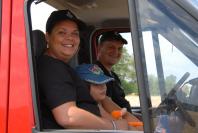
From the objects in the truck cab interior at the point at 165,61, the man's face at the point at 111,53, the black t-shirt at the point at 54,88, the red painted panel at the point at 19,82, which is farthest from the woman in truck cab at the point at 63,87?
the man's face at the point at 111,53

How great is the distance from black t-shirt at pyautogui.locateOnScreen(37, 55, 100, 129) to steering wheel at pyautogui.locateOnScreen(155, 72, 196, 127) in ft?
1.77

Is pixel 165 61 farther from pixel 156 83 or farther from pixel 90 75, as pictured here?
pixel 90 75

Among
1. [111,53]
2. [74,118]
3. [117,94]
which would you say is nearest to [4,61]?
[74,118]

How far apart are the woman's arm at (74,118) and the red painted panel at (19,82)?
18cm

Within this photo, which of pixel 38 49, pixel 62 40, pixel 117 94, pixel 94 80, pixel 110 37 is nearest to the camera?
pixel 38 49

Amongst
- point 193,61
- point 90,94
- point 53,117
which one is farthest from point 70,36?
point 193,61

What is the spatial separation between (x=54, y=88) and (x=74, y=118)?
0.19m

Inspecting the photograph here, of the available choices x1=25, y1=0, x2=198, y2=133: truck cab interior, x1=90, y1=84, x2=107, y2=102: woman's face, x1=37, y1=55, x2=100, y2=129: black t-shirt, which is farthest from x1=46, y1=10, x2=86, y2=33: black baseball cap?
x1=25, y1=0, x2=198, y2=133: truck cab interior

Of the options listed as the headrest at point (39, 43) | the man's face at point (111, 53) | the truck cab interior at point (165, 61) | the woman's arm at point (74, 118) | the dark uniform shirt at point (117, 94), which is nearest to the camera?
the truck cab interior at point (165, 61)

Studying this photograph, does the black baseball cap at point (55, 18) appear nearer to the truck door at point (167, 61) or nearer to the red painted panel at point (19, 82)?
the red painted panel at point (19, 82)

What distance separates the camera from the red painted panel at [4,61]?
2404 millimetres

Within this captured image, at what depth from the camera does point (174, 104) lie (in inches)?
86.9

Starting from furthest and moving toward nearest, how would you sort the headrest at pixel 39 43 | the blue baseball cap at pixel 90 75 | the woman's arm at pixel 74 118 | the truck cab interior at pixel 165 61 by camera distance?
the blue baseball cap at pixel 90 75 → the headrest at pixel 39 43 → the woman's arm at pixel 74 118 → the truck cab interior at pixel 165 61

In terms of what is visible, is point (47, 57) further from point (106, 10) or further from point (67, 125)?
point (106, 10)
